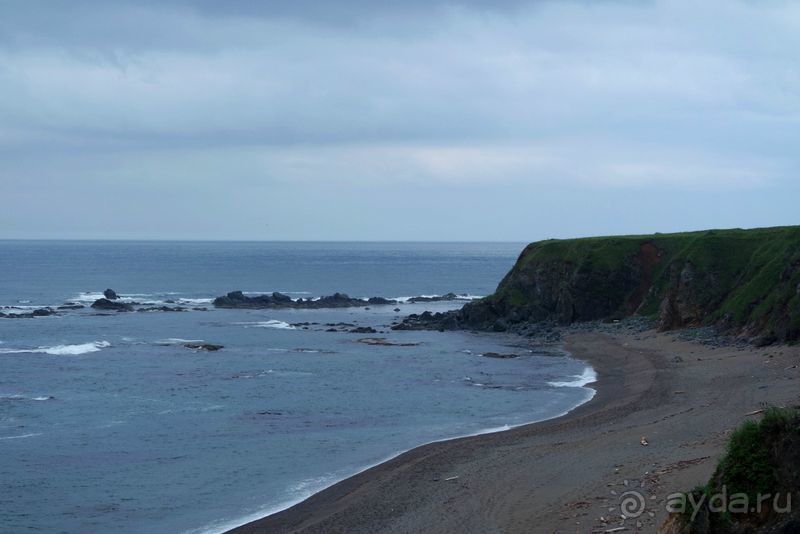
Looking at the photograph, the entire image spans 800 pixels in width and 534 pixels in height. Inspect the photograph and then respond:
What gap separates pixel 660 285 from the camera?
229ft

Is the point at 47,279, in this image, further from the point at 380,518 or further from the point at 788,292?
the point at 380,518

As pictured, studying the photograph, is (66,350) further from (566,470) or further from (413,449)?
(566,470)

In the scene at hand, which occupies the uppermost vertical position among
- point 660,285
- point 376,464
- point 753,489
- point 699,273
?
point 699,273

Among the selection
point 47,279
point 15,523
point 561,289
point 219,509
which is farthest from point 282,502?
point 47,279

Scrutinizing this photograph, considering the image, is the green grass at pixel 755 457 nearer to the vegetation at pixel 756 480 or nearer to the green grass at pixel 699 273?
the vegetation at pixel 756 480

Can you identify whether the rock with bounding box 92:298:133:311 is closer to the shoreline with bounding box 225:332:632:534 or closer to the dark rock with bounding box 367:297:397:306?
the dark rock with bounding box 367:297:397:306

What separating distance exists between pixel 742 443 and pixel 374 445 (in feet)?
65.3

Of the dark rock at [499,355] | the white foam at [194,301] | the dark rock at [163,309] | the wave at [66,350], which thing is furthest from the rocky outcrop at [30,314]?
the dark rock at [499,355]

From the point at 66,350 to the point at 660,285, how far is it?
46602mm

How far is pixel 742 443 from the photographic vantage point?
13492 mm

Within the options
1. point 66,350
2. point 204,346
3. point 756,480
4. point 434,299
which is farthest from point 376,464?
point 434,299

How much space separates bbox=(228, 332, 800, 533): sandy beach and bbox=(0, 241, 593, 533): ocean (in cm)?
196

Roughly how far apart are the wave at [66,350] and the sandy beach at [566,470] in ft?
121

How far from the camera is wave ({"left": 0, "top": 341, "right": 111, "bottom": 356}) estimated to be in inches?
2313
